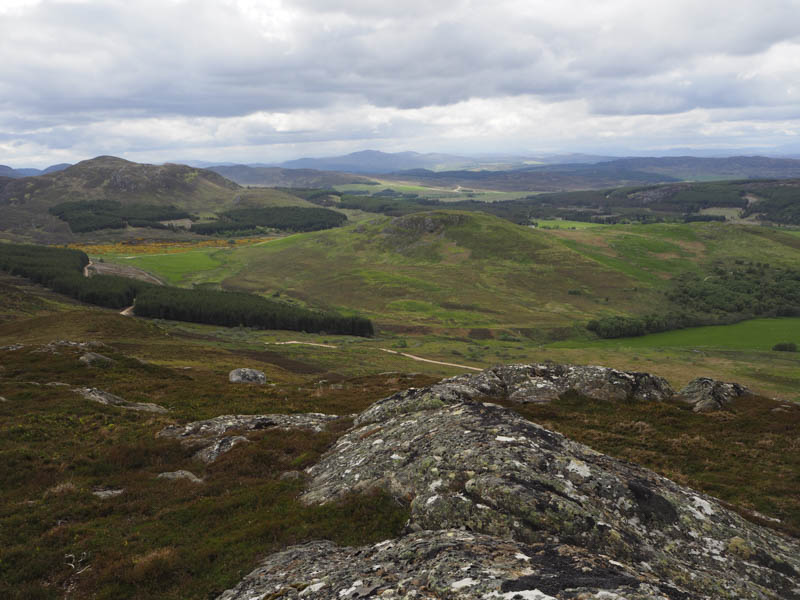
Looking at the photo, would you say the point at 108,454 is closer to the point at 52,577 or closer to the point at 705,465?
the point at 52,577

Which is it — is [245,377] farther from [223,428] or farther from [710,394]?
[710,394]

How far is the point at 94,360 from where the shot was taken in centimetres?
4891

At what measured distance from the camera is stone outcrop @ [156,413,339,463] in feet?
87.0

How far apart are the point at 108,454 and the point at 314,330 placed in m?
126

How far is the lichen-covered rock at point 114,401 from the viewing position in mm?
35781

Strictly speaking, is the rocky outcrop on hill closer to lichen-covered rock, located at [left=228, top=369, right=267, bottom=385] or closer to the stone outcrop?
the stone outcrop

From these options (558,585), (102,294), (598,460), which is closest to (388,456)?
(598,460)

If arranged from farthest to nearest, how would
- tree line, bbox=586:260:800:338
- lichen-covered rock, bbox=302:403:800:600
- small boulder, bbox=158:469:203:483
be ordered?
tree line, bbox=586:260:800:338
small boulder, bbox=158:469:203:483
lichen-covered rock, bbox=302:403:800:600

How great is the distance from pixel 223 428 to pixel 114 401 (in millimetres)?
14554

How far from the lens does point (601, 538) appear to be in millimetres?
13359

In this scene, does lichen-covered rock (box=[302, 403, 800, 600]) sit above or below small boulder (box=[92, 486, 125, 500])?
above

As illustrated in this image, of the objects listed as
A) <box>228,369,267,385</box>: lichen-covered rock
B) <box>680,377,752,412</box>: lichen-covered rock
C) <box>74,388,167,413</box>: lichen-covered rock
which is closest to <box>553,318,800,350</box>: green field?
<box>680,377,752,412</box>: lichen-covered rock

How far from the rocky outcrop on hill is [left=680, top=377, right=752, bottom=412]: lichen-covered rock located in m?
18.1

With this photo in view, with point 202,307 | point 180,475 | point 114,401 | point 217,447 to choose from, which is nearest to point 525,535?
point 180,475
